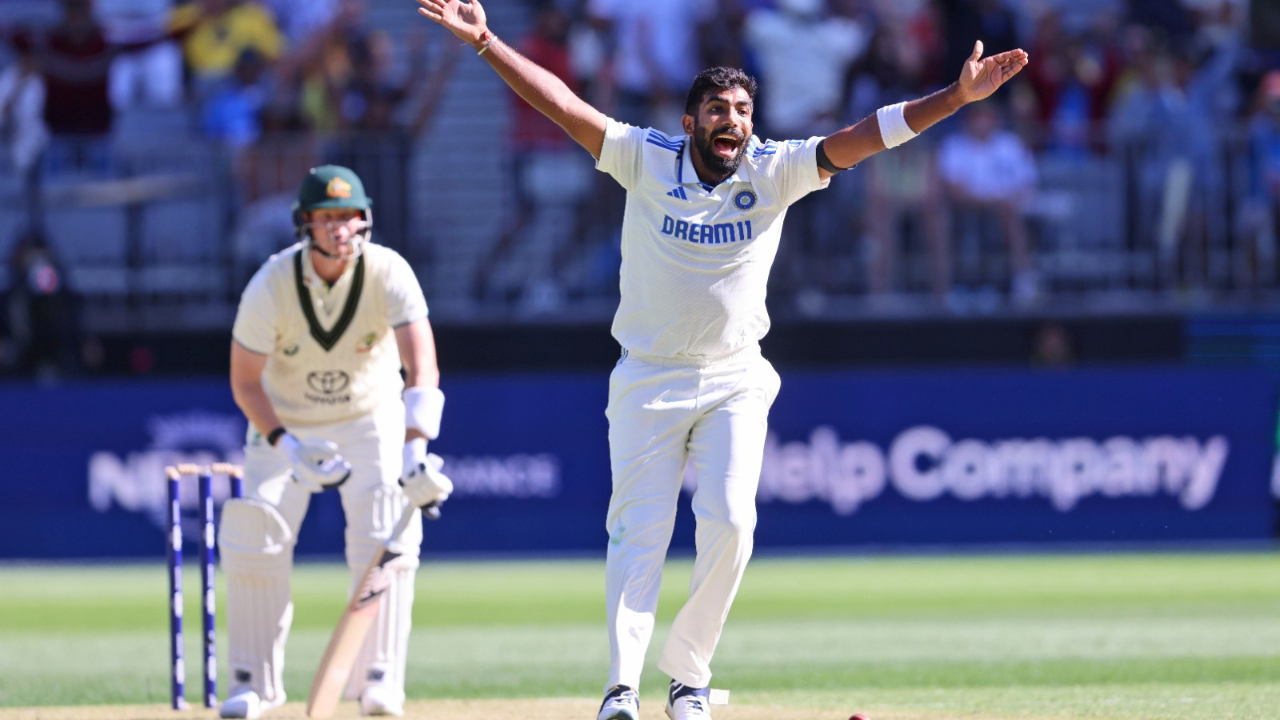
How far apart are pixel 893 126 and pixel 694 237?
0.78m

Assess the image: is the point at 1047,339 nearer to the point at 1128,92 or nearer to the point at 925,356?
the point at 925,356

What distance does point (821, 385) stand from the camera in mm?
16766

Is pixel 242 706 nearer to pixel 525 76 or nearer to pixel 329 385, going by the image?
pixel 329 385

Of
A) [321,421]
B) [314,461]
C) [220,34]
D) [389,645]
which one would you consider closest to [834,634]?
[389,645]

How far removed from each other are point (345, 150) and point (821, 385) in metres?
4.87

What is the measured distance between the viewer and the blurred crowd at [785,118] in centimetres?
1678

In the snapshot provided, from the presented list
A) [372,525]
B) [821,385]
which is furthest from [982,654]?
[821,385]

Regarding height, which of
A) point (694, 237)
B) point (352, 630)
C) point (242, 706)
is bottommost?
point (242, 706)

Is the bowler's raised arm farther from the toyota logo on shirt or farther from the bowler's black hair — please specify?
the toyota logo on shirt

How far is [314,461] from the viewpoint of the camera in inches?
280

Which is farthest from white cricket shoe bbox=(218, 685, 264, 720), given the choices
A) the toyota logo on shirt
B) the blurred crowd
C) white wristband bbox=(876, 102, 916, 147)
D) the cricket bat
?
the blurred crowd

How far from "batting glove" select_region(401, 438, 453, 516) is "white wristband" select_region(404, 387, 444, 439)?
12 centimetres

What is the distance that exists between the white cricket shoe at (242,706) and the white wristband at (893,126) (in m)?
3.28

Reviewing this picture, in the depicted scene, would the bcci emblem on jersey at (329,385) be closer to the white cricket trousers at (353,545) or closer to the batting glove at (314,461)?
the white cricket trousers at (353,545)
